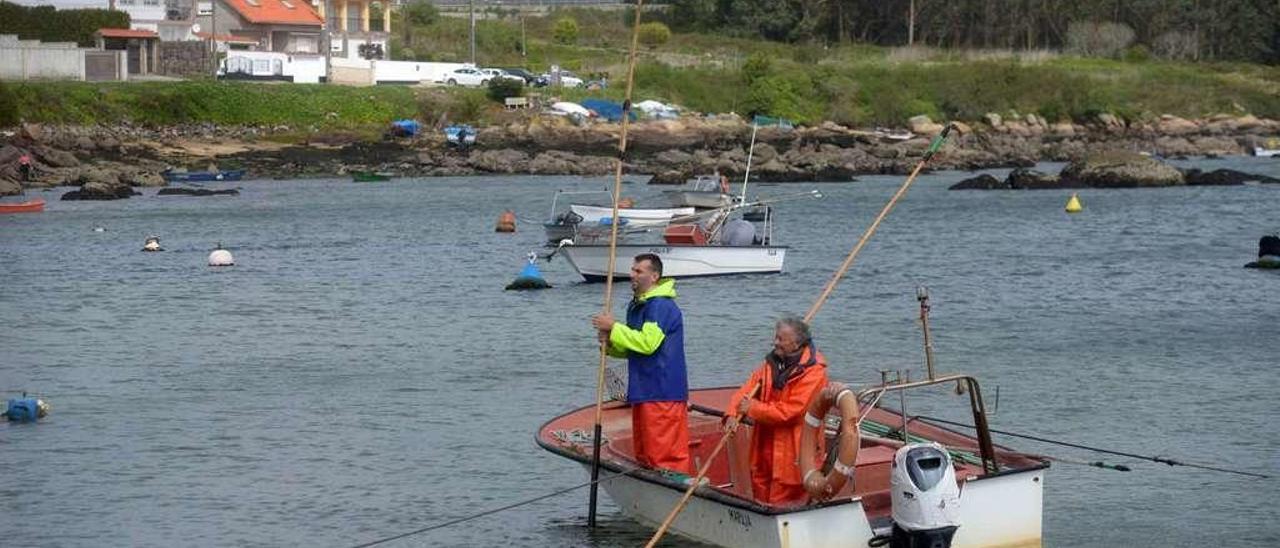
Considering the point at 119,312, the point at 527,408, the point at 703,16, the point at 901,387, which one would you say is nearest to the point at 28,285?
the point at 119,312

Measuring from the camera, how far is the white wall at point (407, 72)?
318ft

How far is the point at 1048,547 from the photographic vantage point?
15.0 m

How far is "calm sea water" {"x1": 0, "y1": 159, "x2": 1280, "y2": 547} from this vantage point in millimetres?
16688

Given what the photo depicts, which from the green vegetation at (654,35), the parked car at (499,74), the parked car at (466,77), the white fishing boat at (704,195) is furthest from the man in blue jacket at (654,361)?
the green vegetation at (654,35)

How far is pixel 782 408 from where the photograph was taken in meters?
12.4

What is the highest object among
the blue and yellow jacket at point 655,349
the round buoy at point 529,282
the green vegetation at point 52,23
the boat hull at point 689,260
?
the green vegetation at point 52,23

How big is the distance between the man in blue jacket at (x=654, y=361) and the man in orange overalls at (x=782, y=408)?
959mm

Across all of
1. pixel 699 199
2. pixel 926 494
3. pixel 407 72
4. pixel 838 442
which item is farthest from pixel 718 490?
pixel 407 72

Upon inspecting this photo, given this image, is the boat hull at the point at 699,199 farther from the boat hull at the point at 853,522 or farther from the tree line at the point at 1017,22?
the tree line at the point at 1017,22

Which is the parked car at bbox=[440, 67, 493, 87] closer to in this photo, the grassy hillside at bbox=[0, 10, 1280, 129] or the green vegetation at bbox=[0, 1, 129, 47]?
the grassy hillside at bbox=[0, 10, 1280, 129]

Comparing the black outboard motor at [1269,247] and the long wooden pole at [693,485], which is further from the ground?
the long wooden pole at [693,485]

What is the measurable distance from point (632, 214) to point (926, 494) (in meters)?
29.6

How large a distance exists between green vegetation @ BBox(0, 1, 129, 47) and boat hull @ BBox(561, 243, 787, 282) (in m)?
62.3

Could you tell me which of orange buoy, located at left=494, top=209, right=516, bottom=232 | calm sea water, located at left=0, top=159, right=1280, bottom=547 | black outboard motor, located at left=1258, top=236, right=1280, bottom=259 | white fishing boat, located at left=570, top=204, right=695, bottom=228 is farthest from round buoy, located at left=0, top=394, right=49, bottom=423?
orange buoy, located at left=494, top=209, right=516, bottom=232
